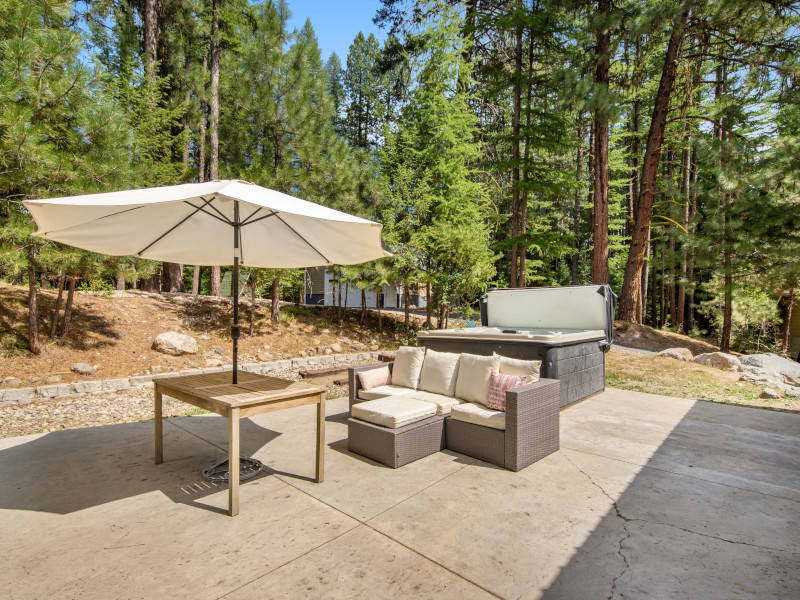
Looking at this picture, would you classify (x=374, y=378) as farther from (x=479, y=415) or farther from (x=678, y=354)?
(x=678, y=354)

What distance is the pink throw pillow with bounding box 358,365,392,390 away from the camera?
438 cm

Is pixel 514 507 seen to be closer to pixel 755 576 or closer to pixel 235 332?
pixel 755 576

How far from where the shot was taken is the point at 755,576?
193 centimetres

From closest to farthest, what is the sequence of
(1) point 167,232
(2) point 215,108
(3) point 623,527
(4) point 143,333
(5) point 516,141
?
(3) point 623,527 < (1) point 167,232 < (4) point 143,333 < (5) point 516,141 < (2) point 215,108

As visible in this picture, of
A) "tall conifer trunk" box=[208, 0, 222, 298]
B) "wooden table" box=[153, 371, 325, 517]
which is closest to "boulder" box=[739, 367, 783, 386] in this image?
"wooden table" box=[153, 371, 325, 517]

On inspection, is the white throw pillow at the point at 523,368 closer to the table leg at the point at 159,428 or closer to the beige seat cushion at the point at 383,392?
the beige seat cushion at the point at 383,392

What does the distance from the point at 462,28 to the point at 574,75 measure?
9.27 feet

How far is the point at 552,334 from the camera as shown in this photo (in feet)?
15.6

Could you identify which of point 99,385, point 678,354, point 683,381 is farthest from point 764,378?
point 99,385

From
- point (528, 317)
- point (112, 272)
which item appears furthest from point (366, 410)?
point (112, 272)

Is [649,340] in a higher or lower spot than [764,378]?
higher

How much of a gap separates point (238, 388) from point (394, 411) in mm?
1236

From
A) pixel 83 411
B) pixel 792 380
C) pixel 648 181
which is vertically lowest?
pixel 83 411

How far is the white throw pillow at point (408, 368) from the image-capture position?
427 cm
